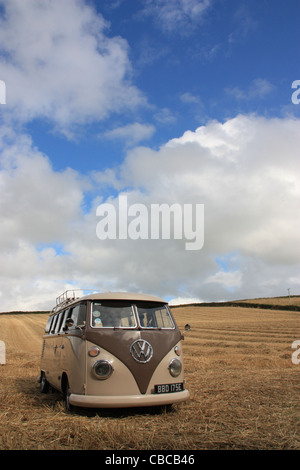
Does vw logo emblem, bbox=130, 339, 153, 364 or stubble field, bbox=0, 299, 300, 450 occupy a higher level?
vw logo emblem, bbox=130, 339, 153, 364

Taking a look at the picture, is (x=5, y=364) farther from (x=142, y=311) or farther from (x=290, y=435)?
(x=290, y=435)

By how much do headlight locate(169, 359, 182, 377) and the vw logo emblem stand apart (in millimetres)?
→ 493

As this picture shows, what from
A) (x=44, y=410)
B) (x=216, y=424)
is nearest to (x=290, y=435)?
(x=216, y=424)

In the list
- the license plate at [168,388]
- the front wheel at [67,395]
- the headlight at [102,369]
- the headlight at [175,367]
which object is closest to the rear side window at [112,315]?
the headlight at [102,369]

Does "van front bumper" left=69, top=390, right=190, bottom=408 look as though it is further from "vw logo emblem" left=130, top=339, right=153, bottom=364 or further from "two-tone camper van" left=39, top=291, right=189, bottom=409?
"vw logo emblem" left=130, top=339, right=153, bottom=364

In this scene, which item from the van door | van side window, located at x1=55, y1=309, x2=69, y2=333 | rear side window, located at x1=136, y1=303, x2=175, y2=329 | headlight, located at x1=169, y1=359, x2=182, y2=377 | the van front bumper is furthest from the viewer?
van side window, located at x1=55, y1=309, x2=69, y2=333

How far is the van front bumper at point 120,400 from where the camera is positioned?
667 cm

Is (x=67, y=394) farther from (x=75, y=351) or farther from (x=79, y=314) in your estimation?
(x=79, y=314)

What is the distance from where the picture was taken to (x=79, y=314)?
8078mm

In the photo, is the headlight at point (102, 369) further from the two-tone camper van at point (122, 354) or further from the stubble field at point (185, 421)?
the stubble field at point (185, 421)

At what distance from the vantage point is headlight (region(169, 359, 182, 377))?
24.3 ft

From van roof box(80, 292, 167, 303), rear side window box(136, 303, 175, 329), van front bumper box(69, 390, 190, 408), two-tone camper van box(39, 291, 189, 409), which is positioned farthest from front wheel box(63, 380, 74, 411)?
rear side window box(136, 303, 175, 329)

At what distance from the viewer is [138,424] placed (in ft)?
20.9
